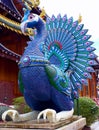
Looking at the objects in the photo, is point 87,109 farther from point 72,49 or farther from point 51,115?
point 51,115

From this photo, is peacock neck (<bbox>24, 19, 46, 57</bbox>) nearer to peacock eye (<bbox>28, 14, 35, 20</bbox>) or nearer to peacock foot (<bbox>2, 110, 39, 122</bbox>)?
peacock eye (<bbox>28, 14, 35, 20</bbox>)

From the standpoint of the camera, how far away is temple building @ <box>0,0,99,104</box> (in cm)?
802

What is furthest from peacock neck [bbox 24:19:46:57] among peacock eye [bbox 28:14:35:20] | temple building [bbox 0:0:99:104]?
temple building [bbox 0:0:99:104]

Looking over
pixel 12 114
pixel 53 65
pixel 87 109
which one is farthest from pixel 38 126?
pixel 87 109

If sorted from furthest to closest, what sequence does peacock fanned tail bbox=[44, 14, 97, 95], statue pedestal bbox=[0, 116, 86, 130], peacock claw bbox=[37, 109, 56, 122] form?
peacock fanned tail bbox=[44, 14, 97, 95], peacock claw bbox=[37, 109, 56, 122], statue pedestal bbox=[0, 116, 86, 130]

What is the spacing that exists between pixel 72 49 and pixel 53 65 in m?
0.56

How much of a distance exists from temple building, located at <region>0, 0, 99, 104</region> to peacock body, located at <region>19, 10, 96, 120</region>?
4.06 meters

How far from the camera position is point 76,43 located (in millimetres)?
3832

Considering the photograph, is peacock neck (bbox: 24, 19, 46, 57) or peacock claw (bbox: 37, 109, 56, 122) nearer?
peacock claw (bbox: 37, 109, 56, 122)

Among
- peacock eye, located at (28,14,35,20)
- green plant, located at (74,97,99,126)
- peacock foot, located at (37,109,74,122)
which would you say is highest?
peacock eye, located at (28,14,35,20)

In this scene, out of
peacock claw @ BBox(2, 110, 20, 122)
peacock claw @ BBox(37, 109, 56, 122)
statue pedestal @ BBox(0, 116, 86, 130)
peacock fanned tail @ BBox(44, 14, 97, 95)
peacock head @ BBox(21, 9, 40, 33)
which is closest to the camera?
statue pedestal @ BBox(0, 116, 86, 130)

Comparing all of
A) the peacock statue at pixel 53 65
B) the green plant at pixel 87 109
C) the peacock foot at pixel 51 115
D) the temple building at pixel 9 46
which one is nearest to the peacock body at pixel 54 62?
the peacock statue at pixel 53 65

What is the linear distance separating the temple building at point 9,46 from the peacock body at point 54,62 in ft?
13.3

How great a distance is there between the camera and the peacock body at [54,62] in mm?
3131
